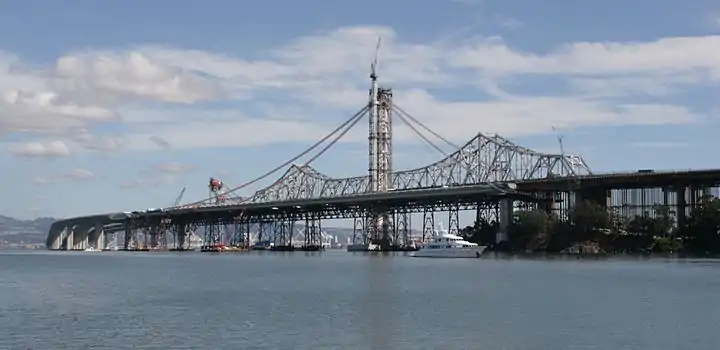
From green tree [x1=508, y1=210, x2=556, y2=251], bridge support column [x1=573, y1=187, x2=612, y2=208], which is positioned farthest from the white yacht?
bridge support column [x1=573, y1=187, x2=612, y2=208]

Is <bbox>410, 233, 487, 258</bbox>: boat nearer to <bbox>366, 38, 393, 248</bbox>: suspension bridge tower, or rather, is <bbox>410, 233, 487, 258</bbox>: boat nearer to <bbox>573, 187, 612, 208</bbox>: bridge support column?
<bbox>573, 187, 612, 208</bbox>: bridge support column

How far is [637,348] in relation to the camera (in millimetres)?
32719

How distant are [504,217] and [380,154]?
3298 cm

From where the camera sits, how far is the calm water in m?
34.6

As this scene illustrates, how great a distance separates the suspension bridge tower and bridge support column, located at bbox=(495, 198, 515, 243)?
1047 inches

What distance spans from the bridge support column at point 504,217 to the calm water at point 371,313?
7109cm

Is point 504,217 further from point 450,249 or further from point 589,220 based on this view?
point 450,249

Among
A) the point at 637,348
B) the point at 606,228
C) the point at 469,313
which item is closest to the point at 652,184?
the point at 606,228

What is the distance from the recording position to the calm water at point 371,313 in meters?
34.6

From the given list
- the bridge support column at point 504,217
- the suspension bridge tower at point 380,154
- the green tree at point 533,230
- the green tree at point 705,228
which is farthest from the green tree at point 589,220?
the suspension bridge tower at point 380,154

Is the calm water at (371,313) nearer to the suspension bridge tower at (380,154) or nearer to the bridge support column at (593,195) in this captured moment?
the bridge support column at (593,195)

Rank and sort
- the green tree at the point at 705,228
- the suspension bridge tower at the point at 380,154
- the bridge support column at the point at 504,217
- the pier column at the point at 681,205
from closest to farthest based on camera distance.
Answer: the green tree at the point at 705,228, the pier column at the point at 681,205, the bridge support column at the point at 504,217, the suspension bridge tower at the point at 380,154

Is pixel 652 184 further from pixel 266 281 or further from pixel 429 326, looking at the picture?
pixel 429 326

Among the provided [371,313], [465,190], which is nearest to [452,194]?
[465,190]
